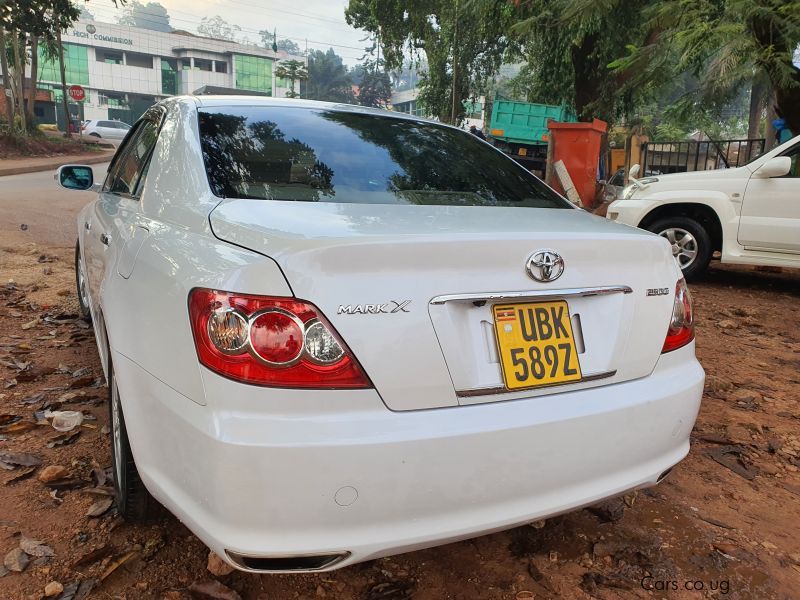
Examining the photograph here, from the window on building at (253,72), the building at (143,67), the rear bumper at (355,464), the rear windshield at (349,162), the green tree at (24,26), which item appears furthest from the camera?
the window on building at (253,72)

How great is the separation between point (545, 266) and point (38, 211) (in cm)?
1045

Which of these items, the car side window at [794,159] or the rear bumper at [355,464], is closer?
the rear bumper at [355,464]

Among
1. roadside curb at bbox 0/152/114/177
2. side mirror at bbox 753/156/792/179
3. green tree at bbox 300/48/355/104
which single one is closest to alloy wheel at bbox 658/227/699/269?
side mirror at bbox 753/156/792/179

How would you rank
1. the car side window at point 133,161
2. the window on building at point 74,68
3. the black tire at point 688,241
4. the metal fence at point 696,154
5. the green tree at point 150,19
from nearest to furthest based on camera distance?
the car side window at point 133,161 < the black tire at point 688,241 < the metal fence at point 696,154 < the window on building at point 74,68 < the green tree at point 150,19

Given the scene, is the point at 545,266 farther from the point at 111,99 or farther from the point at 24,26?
the point at 111,99

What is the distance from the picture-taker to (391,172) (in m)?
2.35

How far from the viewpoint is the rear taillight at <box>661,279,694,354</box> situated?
1996 millimetres

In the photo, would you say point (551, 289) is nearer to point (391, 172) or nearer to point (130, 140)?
point (391, 172)

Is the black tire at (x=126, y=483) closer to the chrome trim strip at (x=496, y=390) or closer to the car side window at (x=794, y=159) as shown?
the chrome trim strip at (x=496, y=390)

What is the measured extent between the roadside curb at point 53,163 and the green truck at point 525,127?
37.0ft

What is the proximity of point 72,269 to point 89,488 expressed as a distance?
14.7ft

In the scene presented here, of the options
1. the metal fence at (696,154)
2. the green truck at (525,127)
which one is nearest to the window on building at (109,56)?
the green truck at (525,127)

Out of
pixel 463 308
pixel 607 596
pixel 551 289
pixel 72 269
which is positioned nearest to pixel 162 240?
pixel 463 308

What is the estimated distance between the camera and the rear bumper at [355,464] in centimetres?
145
